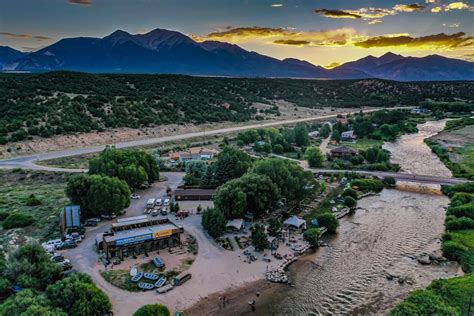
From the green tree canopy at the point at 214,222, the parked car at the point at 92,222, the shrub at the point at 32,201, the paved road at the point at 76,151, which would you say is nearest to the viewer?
the green tree canopy at the point at 214,222

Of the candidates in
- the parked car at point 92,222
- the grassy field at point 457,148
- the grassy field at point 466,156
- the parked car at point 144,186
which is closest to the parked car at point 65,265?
the parked car at point 92,222

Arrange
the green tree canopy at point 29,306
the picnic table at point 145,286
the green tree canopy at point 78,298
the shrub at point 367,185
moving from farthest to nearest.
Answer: the shrub at point 367,185, the picnic table at point 145,286, the green tree canopy at point 78,298, the green tree canopy at point 29,306

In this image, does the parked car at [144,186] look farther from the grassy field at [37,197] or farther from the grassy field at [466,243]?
the grassy field at [466,243]

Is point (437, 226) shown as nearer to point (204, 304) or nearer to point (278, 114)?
point (204, 304)

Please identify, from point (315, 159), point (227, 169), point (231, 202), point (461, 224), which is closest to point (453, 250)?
point (461, 224)

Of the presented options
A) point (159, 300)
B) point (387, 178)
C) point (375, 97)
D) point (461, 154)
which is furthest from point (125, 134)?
point (375, 97)

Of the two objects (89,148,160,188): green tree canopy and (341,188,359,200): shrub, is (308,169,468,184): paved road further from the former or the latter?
(89,148,160,188): green tree canopy

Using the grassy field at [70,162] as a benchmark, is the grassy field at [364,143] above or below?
above
